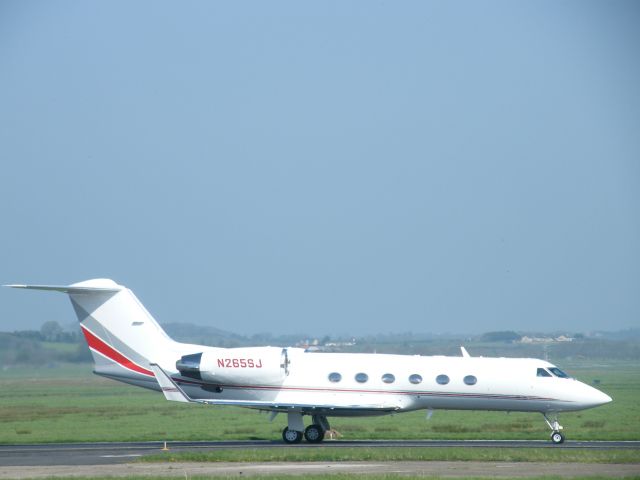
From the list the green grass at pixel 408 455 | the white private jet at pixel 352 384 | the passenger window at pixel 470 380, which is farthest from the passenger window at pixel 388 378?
the green grass at pixel 408 455

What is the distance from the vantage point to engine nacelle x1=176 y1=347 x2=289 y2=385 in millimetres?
29891

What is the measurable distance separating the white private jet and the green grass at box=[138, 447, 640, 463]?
3.33 meters

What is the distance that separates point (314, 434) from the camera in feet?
96.8

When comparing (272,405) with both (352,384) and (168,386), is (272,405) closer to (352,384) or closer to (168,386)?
(352,384)

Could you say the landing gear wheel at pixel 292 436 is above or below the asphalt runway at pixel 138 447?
above

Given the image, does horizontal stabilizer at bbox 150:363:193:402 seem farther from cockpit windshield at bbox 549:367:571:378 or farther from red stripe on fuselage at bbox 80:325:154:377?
cockpit windshield at bbox 549:367:571:378

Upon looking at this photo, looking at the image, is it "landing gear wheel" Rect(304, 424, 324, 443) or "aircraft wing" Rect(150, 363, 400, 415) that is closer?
"aircraft wing" Rect(150, 363, 400, 415)

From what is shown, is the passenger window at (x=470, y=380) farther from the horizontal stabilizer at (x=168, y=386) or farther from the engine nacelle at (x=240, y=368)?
the horizontal stabilizer at (x=168, y=386)

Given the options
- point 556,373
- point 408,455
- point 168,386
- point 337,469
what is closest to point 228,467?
point 337,469

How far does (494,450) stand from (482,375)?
13.2 feet

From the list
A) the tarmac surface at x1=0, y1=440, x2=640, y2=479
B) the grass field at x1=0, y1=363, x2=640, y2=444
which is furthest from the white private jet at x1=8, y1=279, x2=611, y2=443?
the grass field at x1=0, y1=363, x2=640, y2=444

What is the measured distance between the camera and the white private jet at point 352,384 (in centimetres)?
2948

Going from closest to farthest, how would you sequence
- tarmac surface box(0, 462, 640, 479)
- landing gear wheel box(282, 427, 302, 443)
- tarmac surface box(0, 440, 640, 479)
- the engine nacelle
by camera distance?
tarmac surface box(0, 462, 640, 479) < tarmac surface box(0, 440, 640, 479) < landing gear wheel box(282, 427, 302, 443) < the engine nacelle

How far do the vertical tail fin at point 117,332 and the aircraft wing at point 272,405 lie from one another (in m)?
1.61
